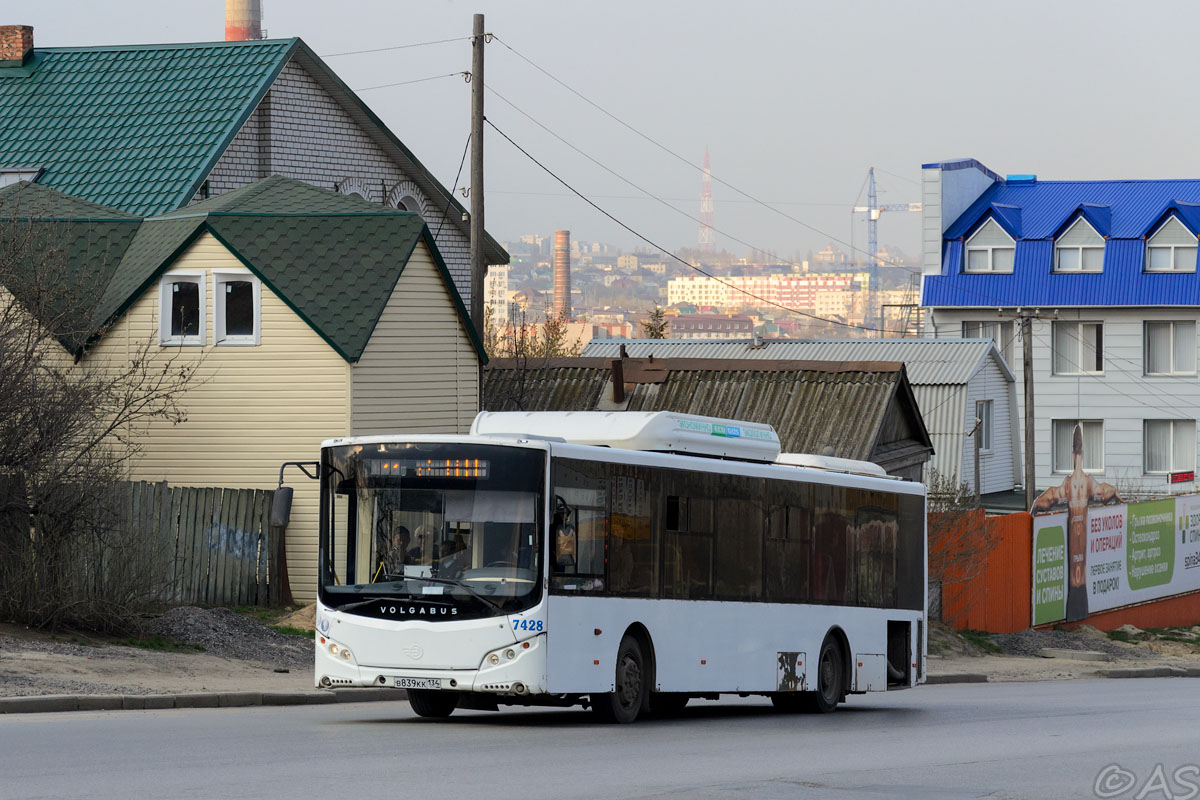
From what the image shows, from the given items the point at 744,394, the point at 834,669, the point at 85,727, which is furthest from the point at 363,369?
the point at 85,727

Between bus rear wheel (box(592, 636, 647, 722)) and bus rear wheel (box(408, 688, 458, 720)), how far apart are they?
4.67 ft

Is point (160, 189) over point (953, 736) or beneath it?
over

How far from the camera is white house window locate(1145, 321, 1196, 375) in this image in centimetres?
5872

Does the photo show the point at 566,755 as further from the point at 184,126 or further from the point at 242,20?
the point at 242,20

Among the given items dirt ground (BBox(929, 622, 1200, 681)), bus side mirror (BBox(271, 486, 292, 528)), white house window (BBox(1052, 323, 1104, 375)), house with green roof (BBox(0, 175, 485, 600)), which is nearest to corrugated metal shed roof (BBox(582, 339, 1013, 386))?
white house window (BBox(1052, 323, 1104, 375))

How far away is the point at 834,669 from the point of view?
790 inches

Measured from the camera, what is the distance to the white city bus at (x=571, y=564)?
49.4 ft

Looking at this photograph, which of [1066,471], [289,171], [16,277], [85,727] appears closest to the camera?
[85,727]

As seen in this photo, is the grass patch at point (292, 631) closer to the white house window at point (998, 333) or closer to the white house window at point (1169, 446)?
the white house window at point (998, 333)

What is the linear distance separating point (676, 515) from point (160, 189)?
18.2 metres

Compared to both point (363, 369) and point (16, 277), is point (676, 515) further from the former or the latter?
point (363, 369)

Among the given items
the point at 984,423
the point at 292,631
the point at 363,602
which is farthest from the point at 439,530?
the point at 984,423

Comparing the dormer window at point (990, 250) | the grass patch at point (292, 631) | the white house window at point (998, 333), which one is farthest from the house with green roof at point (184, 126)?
the white house window at point (998, 333)

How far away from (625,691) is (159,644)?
7466mm
